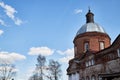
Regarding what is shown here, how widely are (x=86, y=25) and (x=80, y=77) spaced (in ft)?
33.7

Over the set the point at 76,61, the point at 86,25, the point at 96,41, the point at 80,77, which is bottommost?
the point at 80,77

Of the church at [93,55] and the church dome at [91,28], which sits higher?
the church dome at [91,28]

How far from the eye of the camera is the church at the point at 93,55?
28.8 metres

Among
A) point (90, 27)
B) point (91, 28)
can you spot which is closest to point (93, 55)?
point (91, 28)

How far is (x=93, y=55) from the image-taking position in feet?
109

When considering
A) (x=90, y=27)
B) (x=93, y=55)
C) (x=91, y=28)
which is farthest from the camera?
(x=90, y=27)

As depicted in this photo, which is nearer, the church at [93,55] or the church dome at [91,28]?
the church at [93,55]

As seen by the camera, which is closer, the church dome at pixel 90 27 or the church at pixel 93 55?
the church at pixel 93 55

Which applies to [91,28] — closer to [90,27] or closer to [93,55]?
[90,27]

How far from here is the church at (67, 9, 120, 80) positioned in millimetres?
28766

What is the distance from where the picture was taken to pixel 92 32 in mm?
39500

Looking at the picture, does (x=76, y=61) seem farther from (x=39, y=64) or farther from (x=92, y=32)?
(x=39, y=64)

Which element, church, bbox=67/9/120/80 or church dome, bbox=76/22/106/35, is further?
church dome, bbox=76/22/106/35

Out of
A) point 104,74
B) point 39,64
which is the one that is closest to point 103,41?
point 104,74
